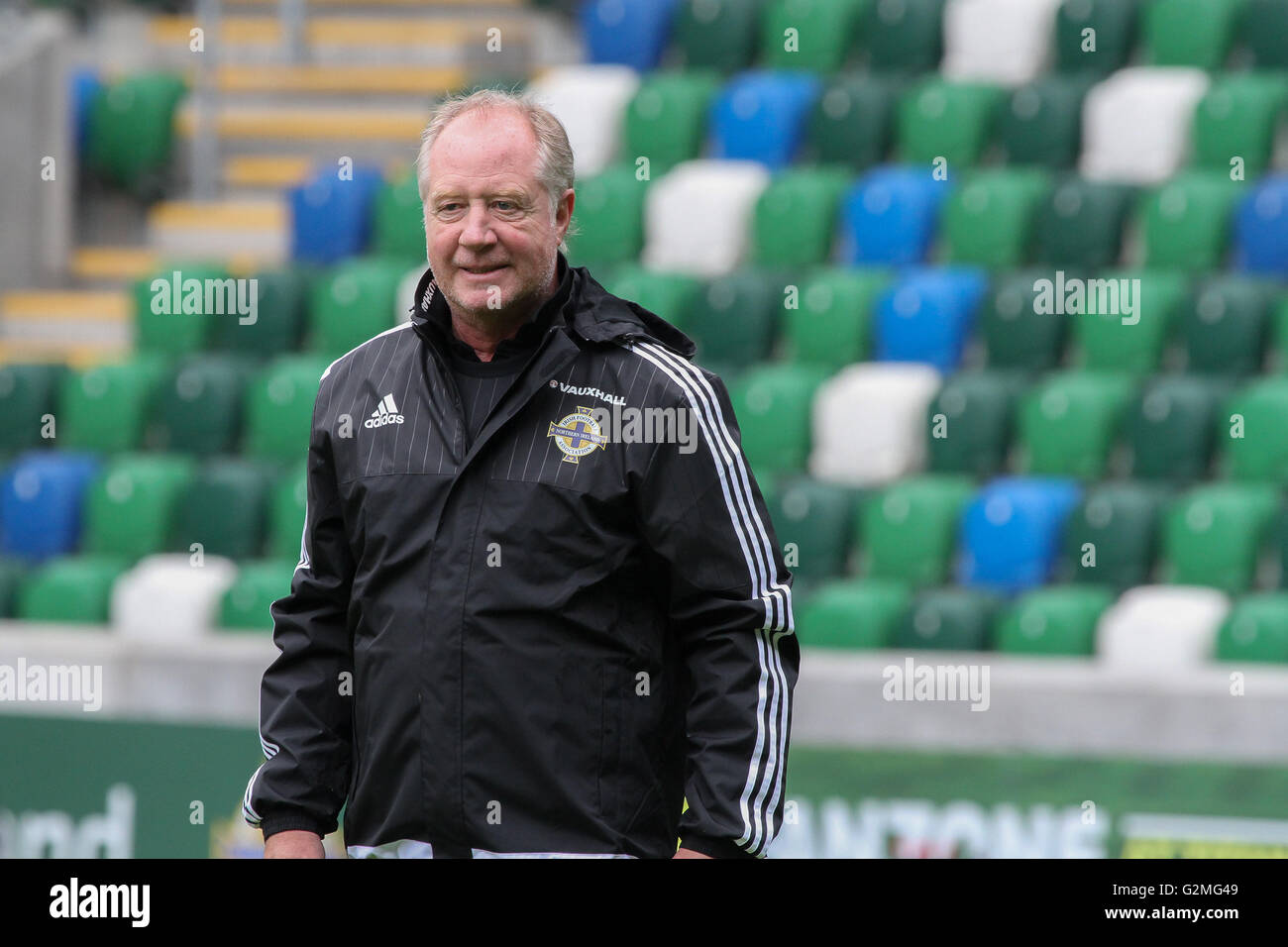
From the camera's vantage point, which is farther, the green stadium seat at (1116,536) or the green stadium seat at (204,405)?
the green stadium seat at (204,405)

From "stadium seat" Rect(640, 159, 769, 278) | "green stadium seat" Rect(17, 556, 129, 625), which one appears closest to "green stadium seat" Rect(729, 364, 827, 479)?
"stadium seat" Rect(640, 159, 769, 278)

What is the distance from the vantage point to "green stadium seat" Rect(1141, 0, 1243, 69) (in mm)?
8039

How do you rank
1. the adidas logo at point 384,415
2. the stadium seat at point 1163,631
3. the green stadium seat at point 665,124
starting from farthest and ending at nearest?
the green stadium seat at point 665,124, the stadium seat at point 1163,631, the adidas logo at point 384,415

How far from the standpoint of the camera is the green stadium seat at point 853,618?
640cm

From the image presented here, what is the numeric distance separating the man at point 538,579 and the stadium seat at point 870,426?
14.7 feet

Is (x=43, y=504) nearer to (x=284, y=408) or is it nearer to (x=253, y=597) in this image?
(x=284, y=408)

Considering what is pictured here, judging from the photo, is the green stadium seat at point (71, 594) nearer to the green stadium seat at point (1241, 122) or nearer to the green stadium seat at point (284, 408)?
the green stadium seat at point (284, 408)

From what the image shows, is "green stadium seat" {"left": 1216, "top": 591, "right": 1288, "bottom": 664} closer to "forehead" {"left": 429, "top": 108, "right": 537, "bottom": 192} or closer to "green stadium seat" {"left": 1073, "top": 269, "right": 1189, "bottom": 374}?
"green stadium seat" {"left": 1073, "top": 269, "right": 1189, "bottom": 374}

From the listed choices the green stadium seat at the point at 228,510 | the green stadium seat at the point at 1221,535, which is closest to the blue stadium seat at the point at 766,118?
the green stadium seat at the point at 228,510

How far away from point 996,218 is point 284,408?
103 inches

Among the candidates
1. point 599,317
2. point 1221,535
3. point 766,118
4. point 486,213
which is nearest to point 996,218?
point 766,118

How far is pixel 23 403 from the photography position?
8156mm

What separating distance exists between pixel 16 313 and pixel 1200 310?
4.96 meters

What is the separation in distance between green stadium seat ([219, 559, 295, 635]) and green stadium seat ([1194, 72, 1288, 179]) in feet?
11.7
